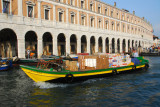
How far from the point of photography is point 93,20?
1690 inches

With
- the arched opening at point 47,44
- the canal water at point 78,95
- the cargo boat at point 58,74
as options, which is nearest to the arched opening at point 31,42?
the arched opening at point 47,44

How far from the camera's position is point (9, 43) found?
35625 mm

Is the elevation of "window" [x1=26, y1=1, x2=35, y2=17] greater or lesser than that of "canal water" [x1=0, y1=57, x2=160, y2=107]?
greater

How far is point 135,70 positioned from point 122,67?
365cm

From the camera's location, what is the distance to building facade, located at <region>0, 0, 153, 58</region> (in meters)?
27.4

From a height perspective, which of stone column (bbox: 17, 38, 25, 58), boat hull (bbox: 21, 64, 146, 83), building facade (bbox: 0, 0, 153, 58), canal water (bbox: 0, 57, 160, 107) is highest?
building facade (bbox: 0, 0, 153, 58)

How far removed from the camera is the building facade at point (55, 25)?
27.4 m

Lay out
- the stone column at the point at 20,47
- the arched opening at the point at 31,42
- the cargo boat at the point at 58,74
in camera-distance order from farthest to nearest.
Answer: the arched opening at the point at 31,42
the stone column at the point at 20,47
the cargo boat at the point at 58,74

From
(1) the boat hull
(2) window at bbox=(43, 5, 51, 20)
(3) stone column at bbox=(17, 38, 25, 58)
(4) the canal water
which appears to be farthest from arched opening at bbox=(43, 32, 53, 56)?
(1) the boat hull

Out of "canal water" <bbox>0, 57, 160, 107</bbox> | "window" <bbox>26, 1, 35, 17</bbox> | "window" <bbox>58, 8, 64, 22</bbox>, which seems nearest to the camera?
"canal water" <bbox>0, 57, 160, 107</bbox>

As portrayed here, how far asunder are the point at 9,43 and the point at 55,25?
11466 mm

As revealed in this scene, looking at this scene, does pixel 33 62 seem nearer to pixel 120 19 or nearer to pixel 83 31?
pixel 83 31

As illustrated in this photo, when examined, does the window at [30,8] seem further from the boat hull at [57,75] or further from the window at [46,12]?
the boat hull at [57,75]

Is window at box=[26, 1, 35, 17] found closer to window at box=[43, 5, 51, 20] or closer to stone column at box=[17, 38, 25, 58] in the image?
window at box=[43, 5, 51, 20]
